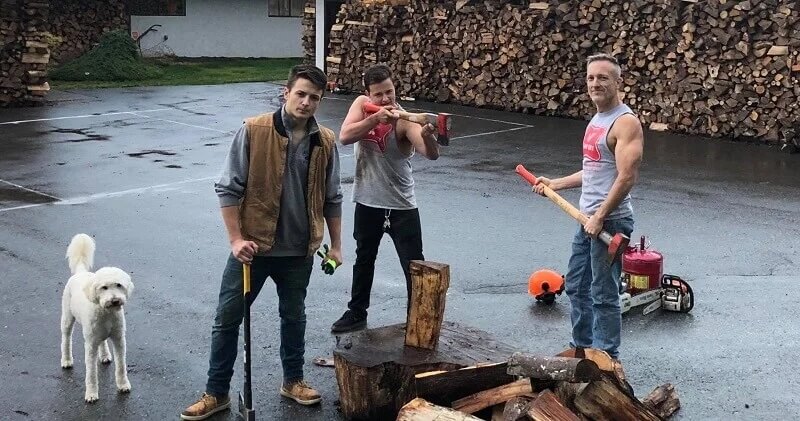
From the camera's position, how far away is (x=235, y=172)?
16.8ft

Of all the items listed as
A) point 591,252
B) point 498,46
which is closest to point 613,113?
point 591,252

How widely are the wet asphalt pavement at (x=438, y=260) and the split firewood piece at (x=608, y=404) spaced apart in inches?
38.2

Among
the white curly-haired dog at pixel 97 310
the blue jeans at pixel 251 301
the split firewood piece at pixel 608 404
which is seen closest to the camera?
the split firewood piece at pixel 608 404

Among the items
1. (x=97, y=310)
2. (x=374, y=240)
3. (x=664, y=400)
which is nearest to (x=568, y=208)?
(x=664, y=400)

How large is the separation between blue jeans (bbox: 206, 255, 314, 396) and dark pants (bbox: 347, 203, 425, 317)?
1.10 metres

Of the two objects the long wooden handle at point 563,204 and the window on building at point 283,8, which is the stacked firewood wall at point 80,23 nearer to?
the window on building at point 283,8

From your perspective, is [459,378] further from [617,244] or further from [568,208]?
[568,208]

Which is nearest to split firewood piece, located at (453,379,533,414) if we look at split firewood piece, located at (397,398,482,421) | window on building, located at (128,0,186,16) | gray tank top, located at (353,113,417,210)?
split firewood piece, located at (397,398,482,421)

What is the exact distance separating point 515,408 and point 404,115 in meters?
2.27

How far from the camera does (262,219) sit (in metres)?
5.19

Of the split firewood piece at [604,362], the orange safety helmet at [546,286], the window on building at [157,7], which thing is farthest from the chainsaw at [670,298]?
the window on building at [157,7]

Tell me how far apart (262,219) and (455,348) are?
51.3 inches

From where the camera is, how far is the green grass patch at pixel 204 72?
26766mm

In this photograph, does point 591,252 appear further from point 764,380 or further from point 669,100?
point 669,100
